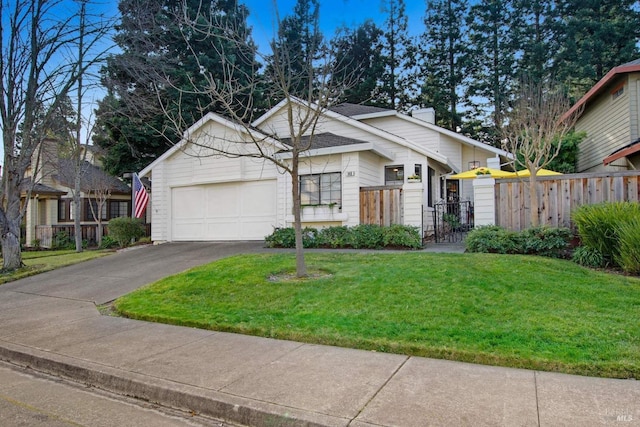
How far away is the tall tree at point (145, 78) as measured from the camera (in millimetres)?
13867

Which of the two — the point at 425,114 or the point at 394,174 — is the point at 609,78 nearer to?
the point at 394,174

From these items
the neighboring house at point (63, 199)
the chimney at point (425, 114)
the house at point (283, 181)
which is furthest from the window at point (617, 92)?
the neighboring house at point (63, 199)

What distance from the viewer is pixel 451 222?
14.2 metres

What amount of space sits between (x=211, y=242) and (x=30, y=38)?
Answer: 8.69 metres

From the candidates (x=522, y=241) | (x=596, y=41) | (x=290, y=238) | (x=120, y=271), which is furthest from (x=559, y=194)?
(x=596, y=41)

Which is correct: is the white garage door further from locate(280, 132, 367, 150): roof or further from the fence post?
the fence post

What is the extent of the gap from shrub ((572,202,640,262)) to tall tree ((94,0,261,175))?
11.9 m

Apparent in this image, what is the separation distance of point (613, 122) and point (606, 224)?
901 cm

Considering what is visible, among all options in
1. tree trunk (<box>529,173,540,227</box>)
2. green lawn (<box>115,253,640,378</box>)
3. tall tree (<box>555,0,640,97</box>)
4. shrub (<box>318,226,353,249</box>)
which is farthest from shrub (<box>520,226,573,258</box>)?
tall tree (<box>555,0,640,97</box>)

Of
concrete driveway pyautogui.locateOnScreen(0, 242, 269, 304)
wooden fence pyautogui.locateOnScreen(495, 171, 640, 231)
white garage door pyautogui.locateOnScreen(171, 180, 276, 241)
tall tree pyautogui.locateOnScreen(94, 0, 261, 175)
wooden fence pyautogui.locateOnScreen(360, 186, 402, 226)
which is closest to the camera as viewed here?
concrete driveway pyautogui.locateOnScreen(0, 242, 269, 304)

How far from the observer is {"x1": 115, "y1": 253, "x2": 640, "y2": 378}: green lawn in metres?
4.12

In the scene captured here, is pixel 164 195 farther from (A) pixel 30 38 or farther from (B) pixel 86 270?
(A) pixel 30 38

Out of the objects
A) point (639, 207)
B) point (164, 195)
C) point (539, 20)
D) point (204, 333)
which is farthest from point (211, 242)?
point (539, 20)

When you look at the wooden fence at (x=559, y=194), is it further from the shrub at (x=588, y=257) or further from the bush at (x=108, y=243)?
the bush at (x=108, y=243)
